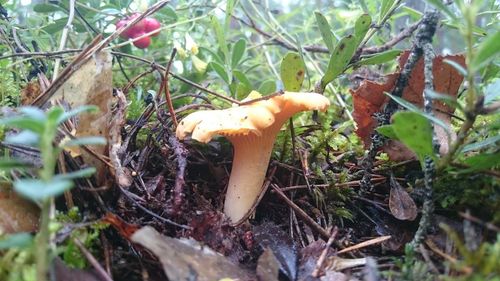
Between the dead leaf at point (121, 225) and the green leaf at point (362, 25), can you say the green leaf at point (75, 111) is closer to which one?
the dead leaf at point (121, 225)

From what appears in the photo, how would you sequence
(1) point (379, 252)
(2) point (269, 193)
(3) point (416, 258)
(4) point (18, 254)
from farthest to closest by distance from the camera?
1. (2) point (269, 193)
2. (1) point (379, 252)
3. (3) point (416, 258)
4. (4) point (18, 254)

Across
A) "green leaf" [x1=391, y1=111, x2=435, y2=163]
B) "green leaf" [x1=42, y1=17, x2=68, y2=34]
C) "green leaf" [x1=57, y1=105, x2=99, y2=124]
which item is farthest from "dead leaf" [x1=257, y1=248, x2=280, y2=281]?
"green leaf" [x1=42, y1=17, x2=68, y2=34]

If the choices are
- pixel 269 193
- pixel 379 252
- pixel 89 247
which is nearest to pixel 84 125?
pixel 89 247

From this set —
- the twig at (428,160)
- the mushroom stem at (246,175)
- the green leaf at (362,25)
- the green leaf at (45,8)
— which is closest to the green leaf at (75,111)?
the mushroom stem at (246,175)

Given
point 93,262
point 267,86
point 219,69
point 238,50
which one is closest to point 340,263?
point 93,262

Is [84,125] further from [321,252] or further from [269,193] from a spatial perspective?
[321,252]

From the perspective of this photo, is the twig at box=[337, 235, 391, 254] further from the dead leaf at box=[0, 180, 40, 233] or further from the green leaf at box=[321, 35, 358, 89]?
the dead leaf at box=[0, 180, 40, 233]

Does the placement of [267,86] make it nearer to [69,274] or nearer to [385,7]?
[385,7]
